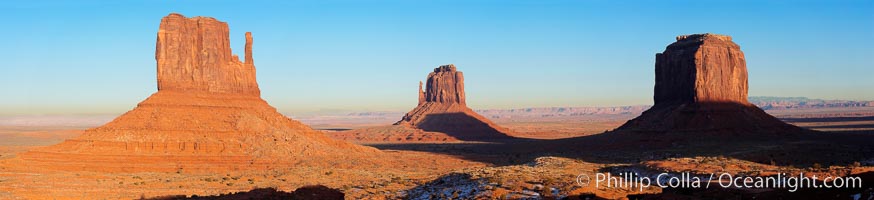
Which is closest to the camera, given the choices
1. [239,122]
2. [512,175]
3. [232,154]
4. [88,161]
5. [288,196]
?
[288,196]

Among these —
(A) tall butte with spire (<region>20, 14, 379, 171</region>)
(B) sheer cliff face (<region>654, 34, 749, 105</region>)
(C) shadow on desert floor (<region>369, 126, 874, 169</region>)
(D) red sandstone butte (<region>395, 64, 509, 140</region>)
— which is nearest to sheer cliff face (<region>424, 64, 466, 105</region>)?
(D) red sandstone butte (<region>395, 64, 509, 140</region>)

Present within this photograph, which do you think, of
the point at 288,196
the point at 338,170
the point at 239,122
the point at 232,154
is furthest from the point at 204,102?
the point at 288,196

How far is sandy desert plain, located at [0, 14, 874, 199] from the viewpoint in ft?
100

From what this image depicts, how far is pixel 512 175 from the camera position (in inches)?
1252

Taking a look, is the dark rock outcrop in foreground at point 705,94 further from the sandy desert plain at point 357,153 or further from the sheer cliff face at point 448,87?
the sheer cliff face at point 448,87

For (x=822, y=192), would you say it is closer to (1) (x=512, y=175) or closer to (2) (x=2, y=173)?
(1) (x=512, y=175)

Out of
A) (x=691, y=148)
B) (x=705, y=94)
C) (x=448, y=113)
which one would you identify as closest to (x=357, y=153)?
(x=691, y=148)

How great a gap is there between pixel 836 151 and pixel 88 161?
191ft

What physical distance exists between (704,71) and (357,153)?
4031 cm

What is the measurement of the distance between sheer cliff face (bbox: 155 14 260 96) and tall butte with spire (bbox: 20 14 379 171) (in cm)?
8

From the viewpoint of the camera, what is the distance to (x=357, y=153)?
66375 mm

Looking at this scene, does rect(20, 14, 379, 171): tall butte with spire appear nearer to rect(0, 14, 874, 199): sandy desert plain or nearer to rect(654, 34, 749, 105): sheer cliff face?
rect(0, 14, 874, 199): sandy desert plain

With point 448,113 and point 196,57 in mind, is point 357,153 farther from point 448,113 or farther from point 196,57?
point 448,113

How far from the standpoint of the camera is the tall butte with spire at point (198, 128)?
176ft
